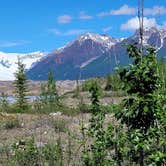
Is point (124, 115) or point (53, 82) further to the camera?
point (53, 82)

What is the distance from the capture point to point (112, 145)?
492 inches

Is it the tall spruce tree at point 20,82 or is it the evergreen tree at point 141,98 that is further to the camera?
the tall spruce tree at point 20,82

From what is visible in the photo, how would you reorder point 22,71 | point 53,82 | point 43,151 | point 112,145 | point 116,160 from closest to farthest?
point 116,160 < point 112,145 < point 43,151 < point 22,71 < point 53,82

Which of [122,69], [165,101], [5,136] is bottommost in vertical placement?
[5,136]

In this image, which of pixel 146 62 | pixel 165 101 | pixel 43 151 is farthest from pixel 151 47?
pixel 43 151

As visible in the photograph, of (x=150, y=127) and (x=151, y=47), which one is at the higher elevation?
(x=151, y=47)

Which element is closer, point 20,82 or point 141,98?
point 141,98

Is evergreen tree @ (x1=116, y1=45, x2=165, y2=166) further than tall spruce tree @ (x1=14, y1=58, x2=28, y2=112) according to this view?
No

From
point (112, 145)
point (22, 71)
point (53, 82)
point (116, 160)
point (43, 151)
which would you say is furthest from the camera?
point (53, 82)

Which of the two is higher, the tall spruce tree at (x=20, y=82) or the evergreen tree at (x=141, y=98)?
the tall spruce tree at (x=20, y=82)

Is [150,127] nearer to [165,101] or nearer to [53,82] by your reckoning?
[165,101]

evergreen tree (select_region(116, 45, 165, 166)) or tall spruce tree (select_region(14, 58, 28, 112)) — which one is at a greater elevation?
tall spruce tree (select_region(14, 58, 28, 112))

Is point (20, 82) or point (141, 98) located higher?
point (20, 82)

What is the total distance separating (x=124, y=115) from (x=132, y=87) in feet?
1.75
